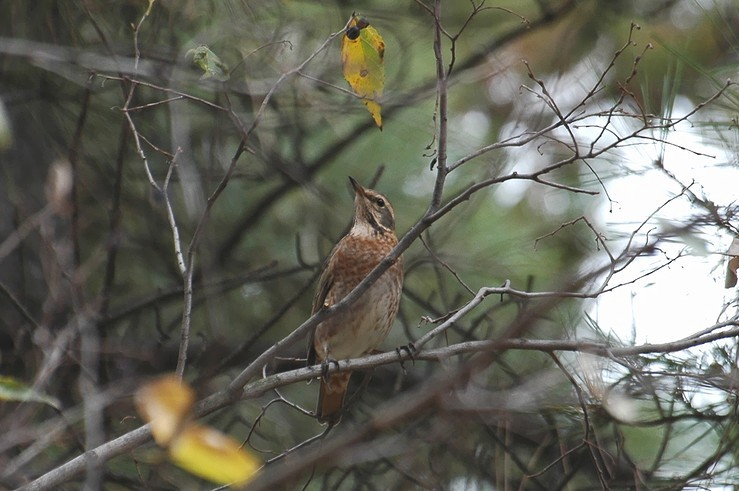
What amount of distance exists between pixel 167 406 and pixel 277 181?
4.50 meters

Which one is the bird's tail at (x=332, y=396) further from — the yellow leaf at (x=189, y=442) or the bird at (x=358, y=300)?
the yellow leaf at (x=189, y=442)

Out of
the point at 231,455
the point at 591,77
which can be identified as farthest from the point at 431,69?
the point at 231,455

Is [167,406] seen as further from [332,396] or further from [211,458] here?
[332,396]

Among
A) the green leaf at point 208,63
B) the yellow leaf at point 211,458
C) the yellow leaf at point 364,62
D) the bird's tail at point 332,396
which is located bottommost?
the yellow leaf at point 211,458

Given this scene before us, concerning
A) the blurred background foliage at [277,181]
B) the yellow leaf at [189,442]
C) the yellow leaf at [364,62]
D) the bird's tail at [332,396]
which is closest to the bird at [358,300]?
the bird's tail at [332,396]

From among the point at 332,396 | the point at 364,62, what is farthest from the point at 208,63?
the point at 332,396

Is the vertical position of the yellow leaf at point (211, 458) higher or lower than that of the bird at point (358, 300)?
lower

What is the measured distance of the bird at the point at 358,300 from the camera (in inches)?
199

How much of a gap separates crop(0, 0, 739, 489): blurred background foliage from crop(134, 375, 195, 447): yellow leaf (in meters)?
2.75

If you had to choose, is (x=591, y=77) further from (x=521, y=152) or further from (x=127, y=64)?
(x=127, y=64)

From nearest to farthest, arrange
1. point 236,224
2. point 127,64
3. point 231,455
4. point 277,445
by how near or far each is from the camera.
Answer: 1. point 231,455
2. point 127,64
3. point 277,445
4. point 236,224

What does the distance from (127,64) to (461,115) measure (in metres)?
2.98

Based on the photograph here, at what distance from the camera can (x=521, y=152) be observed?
4.98 m

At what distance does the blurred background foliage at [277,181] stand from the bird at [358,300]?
0.22 metres
